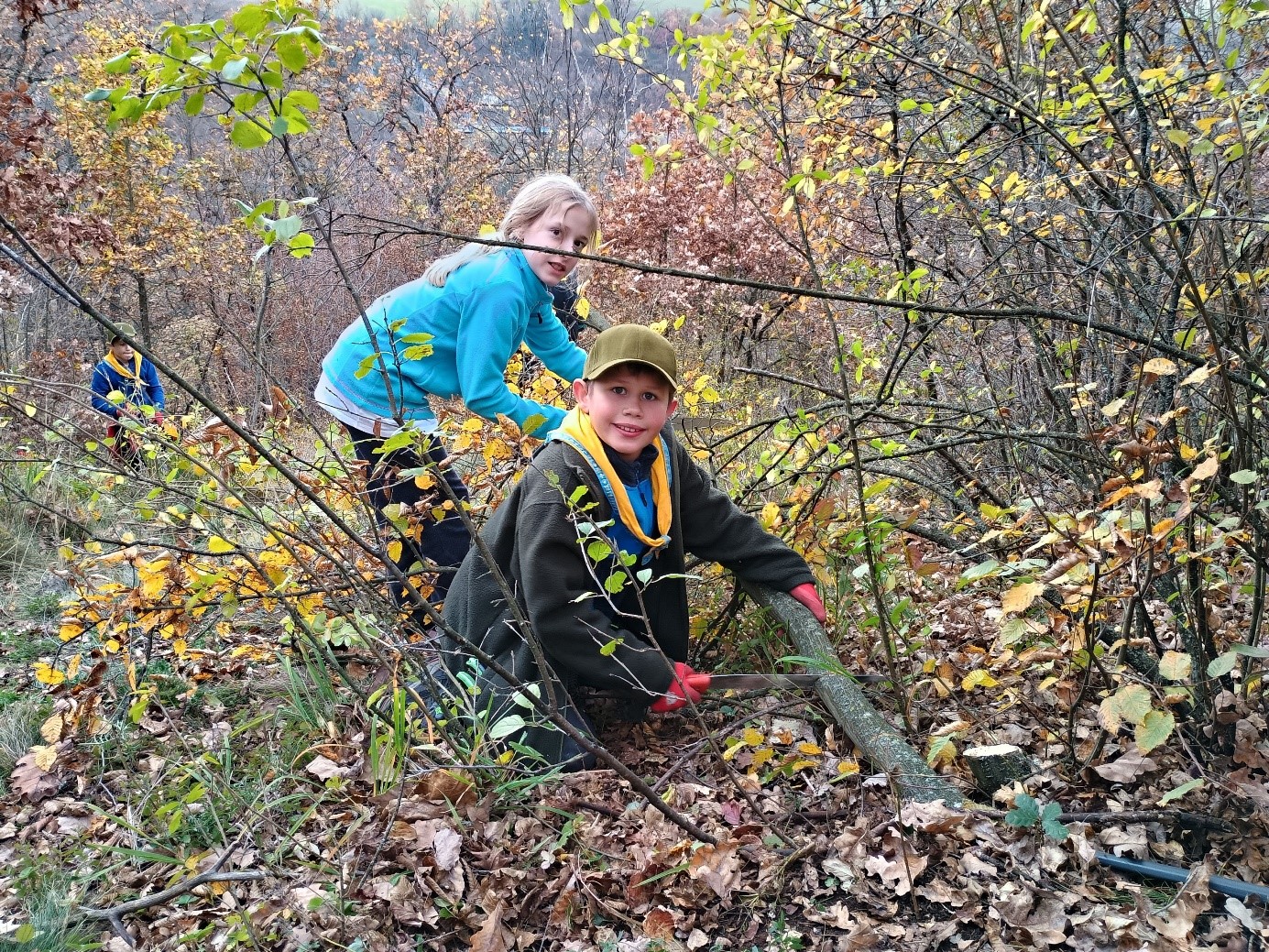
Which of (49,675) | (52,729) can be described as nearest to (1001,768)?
(52,729)

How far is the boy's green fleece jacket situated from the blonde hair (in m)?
0.97

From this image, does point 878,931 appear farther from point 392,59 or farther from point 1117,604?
point 392,59

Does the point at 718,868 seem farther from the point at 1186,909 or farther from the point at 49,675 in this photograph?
the point at 49,675

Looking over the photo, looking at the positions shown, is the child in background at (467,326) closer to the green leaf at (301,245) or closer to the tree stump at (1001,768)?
the green leaf at (301,245)

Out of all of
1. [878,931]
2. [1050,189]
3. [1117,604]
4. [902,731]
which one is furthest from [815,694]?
[1050,189]

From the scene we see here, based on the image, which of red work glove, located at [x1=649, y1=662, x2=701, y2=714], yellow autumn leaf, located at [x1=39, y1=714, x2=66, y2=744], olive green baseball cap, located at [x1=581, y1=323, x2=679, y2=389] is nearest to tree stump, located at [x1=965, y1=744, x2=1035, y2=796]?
red work glove, located at [x1=649, y1=662, x2=701, y2=714]

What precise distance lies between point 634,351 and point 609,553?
2.06 ft

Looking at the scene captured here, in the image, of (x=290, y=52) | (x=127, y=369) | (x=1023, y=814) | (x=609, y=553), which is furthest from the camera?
(x=127, y=369)

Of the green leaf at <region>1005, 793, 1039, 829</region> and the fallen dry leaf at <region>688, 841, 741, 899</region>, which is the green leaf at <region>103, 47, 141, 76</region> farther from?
the green leaf at <region>1005, 793, 1039, 829</region>

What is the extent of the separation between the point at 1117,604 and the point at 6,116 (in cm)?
717

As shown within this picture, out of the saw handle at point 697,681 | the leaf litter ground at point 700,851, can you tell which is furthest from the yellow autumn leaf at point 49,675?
the saw handle at point 697,681

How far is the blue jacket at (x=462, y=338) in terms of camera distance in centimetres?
Answer: 310

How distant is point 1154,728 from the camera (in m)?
1.59

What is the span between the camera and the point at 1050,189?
10.2 ft
